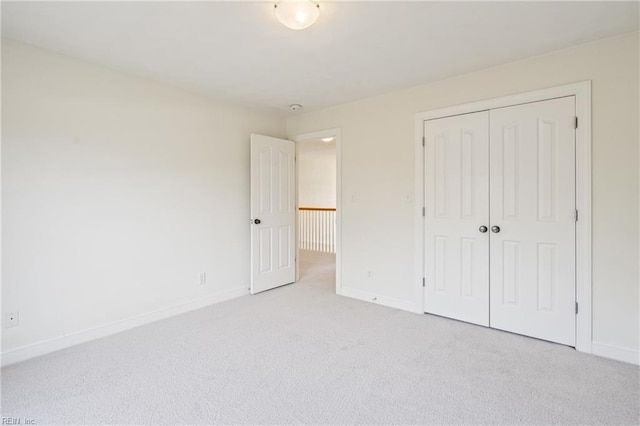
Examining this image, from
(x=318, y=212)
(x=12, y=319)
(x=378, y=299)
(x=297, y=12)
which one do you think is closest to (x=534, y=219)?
(x=378, y=299)

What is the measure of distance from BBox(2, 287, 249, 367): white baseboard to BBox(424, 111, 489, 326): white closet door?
240 cm

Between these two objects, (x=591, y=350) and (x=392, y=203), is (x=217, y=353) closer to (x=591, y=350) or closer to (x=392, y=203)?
(x=392, y=203)

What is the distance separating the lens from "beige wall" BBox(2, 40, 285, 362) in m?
2.37

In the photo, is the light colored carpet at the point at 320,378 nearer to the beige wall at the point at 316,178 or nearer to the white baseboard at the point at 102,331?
the white baseboard at the point at 102,331

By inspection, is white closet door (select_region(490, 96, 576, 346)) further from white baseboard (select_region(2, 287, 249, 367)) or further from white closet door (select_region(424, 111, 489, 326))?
white baseboard (select_region(2, 287, 249, 367))

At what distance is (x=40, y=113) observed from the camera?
2.44 metres

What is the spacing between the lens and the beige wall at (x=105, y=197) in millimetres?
2365

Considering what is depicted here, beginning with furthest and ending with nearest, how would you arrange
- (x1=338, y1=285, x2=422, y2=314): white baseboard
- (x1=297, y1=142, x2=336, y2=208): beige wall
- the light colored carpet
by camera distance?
1. (x1=297, y1=142, x2=336, y2=208): beige wall
2. (x1=338, y1=285, x2=422, y2=314): white baseboard
3. the light colored carpet

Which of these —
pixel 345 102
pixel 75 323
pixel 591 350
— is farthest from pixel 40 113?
pixel 591 350

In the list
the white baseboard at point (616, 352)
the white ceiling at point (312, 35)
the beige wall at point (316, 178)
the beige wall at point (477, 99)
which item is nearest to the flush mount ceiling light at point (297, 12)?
the white ceiling at point (312, 35)

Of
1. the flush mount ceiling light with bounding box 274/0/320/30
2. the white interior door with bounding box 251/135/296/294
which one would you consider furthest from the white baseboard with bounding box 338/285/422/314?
the flush mount ceiling light with bounding box 274/0/320/30

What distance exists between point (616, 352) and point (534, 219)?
1.09 m

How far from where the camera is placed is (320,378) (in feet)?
6.98

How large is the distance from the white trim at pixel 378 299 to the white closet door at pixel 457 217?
0.21 meters
